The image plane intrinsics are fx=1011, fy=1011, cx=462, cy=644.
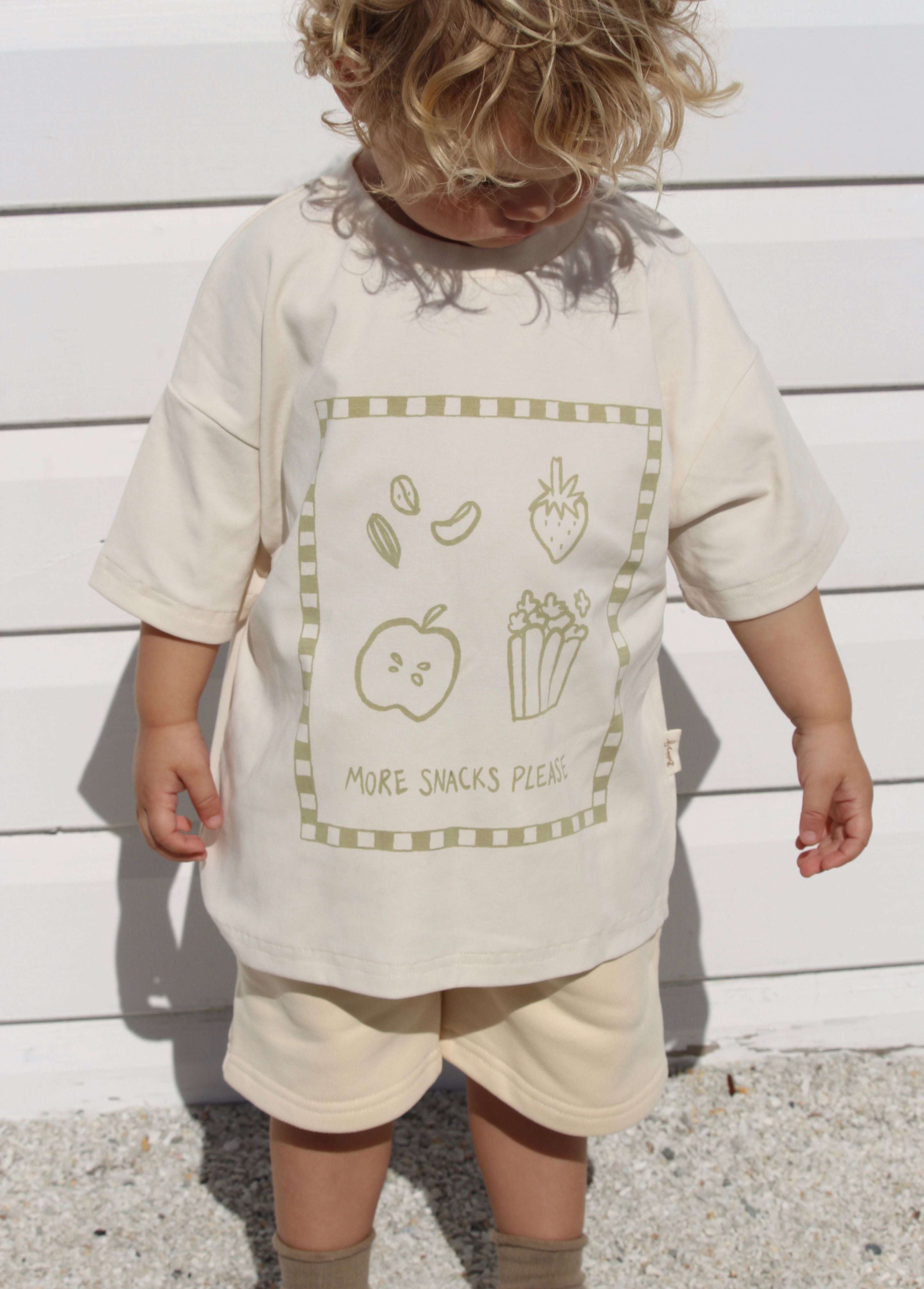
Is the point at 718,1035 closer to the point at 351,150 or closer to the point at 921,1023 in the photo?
the point at 921,1023

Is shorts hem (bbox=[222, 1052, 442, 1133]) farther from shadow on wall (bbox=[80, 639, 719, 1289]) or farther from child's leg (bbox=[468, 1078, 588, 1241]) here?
shadow on wall (bbox=[80, 639, 719, 1289])

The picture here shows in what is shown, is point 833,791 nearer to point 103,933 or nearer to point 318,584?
point 318,584

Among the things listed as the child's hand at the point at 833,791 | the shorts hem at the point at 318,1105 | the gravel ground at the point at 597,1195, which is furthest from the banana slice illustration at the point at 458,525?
the gravel ground at the point at 597,1195

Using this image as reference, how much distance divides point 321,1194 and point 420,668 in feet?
1.84

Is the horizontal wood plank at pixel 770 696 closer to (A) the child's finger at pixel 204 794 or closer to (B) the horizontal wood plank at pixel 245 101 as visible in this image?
(B) the horizontal wood plank at pixel 245 101

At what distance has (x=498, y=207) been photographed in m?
0.76

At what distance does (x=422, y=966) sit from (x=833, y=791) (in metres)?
0.43

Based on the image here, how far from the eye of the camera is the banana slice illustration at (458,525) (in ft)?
2.60

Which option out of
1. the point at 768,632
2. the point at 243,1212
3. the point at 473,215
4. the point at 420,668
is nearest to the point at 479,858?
the point at 420,668

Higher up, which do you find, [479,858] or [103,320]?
[103,320]

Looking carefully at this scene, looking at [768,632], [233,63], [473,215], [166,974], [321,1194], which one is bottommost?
[166,974]

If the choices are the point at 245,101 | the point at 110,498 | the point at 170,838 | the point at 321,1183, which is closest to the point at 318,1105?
the point at 321,1183

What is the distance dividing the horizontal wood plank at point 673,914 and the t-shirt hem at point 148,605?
0.58 m

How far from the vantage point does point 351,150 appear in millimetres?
1145
